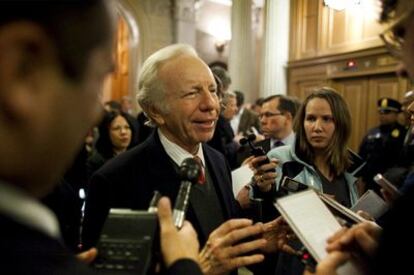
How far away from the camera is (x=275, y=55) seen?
5602 mm

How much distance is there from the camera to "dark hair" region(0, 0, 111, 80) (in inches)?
18.7

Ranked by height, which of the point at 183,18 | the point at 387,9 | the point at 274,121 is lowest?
the point at 274,121

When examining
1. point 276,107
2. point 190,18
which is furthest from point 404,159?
point 190,18

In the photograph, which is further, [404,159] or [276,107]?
[276,107]

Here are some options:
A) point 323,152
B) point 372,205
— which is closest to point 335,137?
point 323,152

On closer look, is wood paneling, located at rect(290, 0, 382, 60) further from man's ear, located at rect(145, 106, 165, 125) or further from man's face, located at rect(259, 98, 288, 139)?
man's ear, located at rect(145, 106, 165, 125)

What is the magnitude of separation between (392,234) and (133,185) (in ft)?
2.87

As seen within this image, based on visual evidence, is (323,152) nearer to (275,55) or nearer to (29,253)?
(29,253)

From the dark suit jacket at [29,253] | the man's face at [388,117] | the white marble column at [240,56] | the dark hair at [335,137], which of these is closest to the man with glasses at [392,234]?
the dark suit jacket at [29,253]

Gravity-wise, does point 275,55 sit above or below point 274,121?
above

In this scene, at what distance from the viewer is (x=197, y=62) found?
1.45 m

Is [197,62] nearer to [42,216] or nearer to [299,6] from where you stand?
[42,216]

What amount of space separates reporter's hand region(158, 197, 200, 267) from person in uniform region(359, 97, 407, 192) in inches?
113

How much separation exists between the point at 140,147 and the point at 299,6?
11.0 feet
